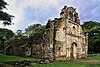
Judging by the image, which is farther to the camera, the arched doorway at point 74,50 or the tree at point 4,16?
the arched doorway at point 74,50

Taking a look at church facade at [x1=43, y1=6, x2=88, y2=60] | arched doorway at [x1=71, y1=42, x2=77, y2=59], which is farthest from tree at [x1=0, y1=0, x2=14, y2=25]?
arched doorway at [x1=71, y1=42, x2=77, y2=59]

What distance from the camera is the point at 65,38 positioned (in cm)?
3225

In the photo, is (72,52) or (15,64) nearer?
(15,64)

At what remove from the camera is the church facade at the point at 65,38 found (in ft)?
99.0

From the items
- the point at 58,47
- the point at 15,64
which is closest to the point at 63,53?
the point at 58,47

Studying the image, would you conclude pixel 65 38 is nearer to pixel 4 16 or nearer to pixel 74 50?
pixel 74 50

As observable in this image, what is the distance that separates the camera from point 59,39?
1218 inches

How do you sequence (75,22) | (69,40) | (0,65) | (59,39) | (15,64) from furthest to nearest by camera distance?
(75,22) < (69,40) < (59,39) < (15,64) < (0,65)

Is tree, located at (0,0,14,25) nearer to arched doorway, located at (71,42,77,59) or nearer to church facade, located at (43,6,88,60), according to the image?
church facade, located at (43,6,88,60)

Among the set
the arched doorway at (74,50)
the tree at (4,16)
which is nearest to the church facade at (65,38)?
the arched doorway at (74,50)

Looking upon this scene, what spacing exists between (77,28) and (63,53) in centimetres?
688

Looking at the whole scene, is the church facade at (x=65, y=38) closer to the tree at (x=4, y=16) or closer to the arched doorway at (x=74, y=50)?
the arched doorway at (x=74, y=50)

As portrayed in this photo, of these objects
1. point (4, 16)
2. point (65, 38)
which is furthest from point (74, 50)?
point (4, 16)

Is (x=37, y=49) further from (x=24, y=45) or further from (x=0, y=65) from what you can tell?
(x=0, y=65)
